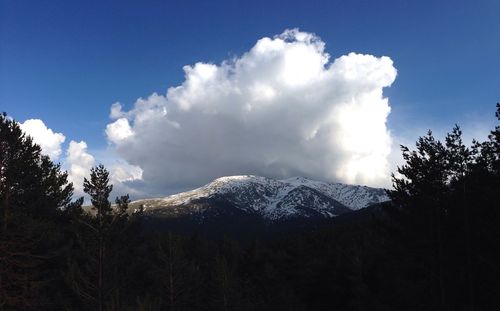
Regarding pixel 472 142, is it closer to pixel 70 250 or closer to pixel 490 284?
pixel 490 284

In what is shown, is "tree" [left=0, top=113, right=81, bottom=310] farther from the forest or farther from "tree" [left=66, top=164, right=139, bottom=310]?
"tree" [left=66, top=164, right=139, bottom=310]

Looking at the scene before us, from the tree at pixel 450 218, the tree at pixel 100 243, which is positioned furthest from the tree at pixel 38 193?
the tree at pixel 450 218

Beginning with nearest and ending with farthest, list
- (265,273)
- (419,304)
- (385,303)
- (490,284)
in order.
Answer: (490,284), (419,304), (385,303), (265,273)

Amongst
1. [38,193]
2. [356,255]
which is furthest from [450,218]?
[38,193]

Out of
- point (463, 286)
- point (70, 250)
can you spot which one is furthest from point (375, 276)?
point (70, 250)

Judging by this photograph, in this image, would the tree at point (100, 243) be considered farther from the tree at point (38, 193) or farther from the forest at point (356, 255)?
the tree at point (38, 193)

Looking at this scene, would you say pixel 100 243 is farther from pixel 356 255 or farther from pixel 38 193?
pixel 356 255

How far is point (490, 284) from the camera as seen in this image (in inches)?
981

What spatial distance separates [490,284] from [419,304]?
667 centimetres

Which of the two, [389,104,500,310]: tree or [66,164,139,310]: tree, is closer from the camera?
[66,164,139,310]: tree

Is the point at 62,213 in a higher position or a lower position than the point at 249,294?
higher

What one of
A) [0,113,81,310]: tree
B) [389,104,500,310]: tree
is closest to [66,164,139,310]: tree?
[0,113,81,310]: tree

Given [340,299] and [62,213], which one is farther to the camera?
[340,299]

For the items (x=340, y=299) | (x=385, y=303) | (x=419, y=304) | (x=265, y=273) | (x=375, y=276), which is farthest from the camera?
(x=265, y=273)
